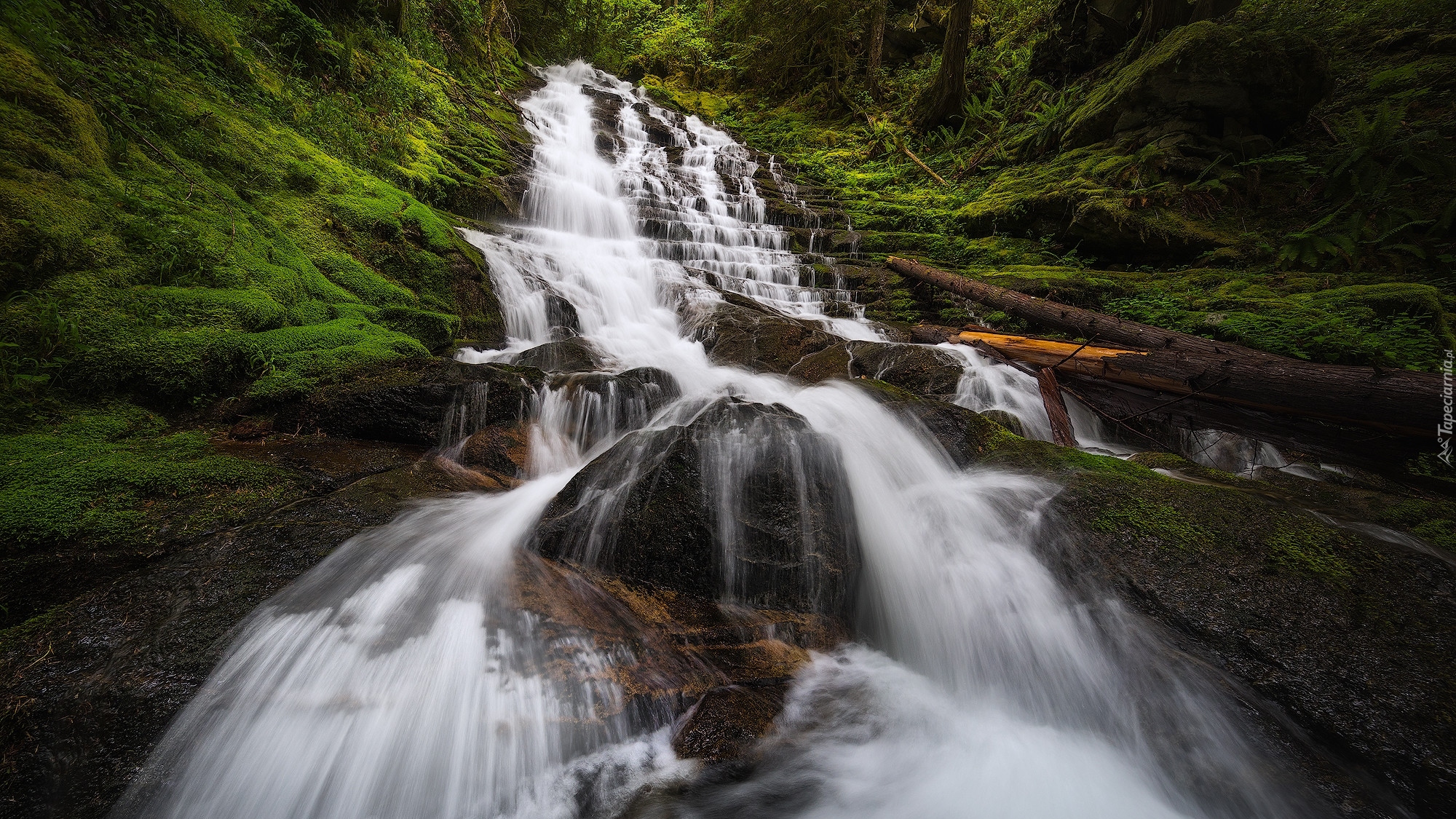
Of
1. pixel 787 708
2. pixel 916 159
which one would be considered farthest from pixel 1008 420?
pixel 916 159

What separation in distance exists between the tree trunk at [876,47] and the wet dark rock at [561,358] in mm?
17020

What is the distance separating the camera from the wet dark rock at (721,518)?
10.1ft

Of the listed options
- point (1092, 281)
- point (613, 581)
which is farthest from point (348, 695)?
point (1092, 281)

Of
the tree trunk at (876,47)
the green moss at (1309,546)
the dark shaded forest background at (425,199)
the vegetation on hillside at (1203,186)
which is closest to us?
the green moss at (1309,546)

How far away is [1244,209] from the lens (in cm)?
796

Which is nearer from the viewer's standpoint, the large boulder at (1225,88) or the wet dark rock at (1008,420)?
the wet dark rock at (1008,420)

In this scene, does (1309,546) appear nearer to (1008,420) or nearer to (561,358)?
(1008,420)

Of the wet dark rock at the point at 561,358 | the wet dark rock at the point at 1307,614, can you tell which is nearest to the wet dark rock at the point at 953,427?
the wet dark rock at the point at 1307,614

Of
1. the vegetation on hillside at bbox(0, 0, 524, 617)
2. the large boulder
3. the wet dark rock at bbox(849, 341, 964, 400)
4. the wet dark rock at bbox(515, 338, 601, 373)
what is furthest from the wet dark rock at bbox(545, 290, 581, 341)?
the large boulder

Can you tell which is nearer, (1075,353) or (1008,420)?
(1008,420)

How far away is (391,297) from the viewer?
18.1 ft

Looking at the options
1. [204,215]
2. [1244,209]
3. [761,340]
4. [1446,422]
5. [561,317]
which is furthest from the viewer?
[1244,209]

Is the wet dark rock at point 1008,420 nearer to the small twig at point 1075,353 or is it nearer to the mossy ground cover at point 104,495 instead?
the small twig at point 1075,353

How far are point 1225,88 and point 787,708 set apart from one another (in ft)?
39.0
